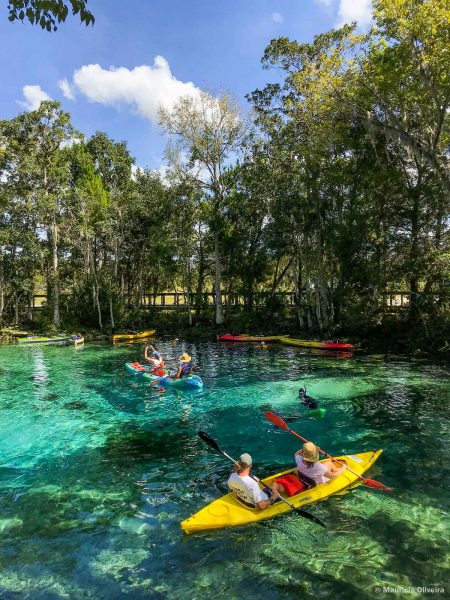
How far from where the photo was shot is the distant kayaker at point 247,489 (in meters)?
7.12

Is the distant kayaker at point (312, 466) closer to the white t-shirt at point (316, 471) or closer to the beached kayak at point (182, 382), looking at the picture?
the white t-shirt at point (316, 471)

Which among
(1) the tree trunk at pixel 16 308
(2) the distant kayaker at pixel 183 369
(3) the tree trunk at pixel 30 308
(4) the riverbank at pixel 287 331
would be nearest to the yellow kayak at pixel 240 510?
(2) the distant kayaker at pixel 183 369

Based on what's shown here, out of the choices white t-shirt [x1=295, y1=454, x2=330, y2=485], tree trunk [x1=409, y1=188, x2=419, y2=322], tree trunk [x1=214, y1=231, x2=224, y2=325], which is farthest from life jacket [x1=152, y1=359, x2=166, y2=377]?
tree trunk [x1=214, y1=231, x2=224, y2=325]

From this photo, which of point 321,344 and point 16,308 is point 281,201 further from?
point 16,308

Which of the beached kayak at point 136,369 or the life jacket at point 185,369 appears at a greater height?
the life jacket at point 185,369

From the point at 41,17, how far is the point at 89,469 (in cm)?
862

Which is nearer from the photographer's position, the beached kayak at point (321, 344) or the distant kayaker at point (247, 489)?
the distant kayaker at point (247, 489)

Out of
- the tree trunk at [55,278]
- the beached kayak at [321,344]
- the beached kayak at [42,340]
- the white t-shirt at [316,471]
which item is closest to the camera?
the white t-shirt at [316,471]

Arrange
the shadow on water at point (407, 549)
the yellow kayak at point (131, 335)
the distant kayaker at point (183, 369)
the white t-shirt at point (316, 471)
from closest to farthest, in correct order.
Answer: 1. the shadow on water at point (407, 549)
2. the white t-shirt at point (316, 471)
3. the distant kayaker at point (183, 369)
4. the yellow kayak at point (131, 335)

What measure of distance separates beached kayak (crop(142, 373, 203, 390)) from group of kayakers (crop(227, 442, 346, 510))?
8607 mm

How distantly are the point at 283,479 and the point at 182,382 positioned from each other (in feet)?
30.4

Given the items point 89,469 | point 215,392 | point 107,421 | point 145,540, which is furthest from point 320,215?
point 145,540

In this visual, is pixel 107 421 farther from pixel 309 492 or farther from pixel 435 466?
pixel 435 466

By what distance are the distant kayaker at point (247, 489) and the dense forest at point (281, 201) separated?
1442 cm
